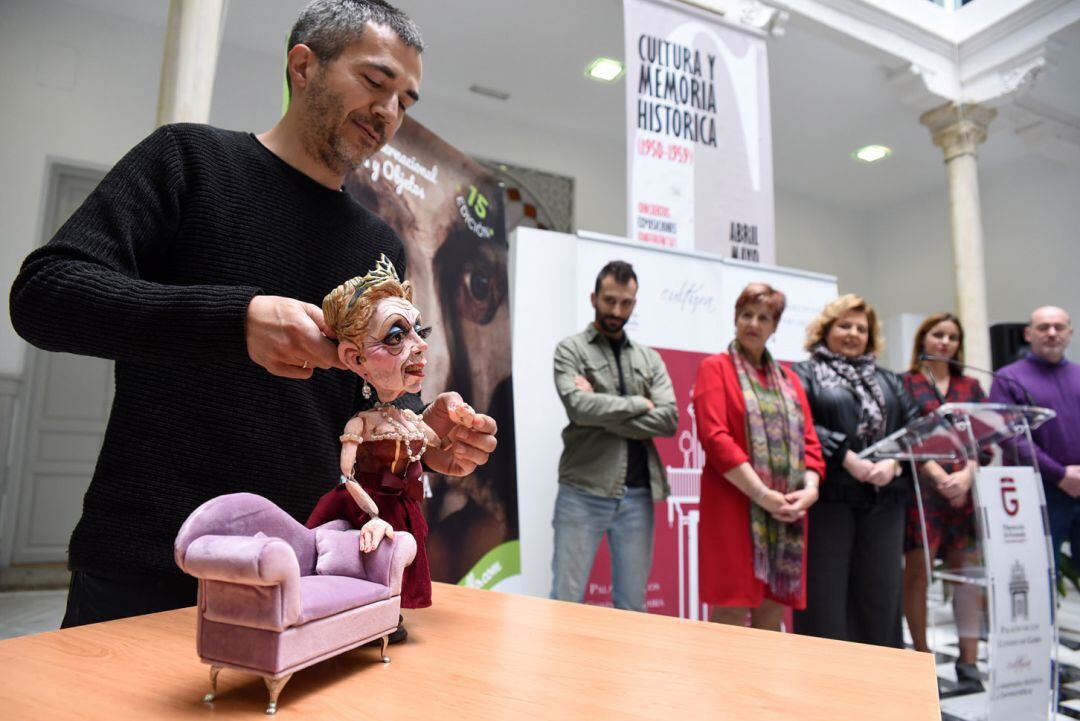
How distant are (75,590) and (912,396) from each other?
3754 mm

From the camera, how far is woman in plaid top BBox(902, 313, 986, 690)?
2.75 metres

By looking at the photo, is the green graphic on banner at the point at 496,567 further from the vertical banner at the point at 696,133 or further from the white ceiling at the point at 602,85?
the white ceiling at the point at 602,85

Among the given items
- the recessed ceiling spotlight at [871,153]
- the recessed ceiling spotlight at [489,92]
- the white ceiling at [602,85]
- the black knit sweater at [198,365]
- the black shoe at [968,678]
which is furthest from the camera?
the recessed ceiling spotlight at [871,153]

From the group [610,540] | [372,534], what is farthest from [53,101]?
[372,534]

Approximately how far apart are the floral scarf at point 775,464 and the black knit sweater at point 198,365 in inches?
80.0

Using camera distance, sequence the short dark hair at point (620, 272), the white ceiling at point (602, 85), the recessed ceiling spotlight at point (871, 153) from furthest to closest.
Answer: the recessed ceiling spotlight at point (871, 153), the white ceiling at point (602, 85), the short dark hair at point (620, 272)

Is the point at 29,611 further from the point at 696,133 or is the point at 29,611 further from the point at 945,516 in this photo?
the point at 945,516

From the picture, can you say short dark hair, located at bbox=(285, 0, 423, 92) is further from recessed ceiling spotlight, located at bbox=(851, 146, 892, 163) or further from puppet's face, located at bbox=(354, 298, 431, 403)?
recessed ceiling spotlight, located at bbox=(851, 146, 892, 163)

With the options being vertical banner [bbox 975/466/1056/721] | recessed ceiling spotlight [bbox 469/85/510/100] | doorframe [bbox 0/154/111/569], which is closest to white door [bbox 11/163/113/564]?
doorframe [bbox 0/154/111/569]

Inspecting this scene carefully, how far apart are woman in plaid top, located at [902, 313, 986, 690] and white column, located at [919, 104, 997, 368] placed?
7.57 ft

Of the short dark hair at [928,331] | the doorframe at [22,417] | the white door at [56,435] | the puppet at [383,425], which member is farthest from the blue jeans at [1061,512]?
the doorframe at [22,417]

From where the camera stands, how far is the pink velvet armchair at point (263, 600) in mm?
715

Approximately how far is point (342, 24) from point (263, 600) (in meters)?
0.96

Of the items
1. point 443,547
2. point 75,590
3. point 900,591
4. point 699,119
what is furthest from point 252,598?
point 699,119
